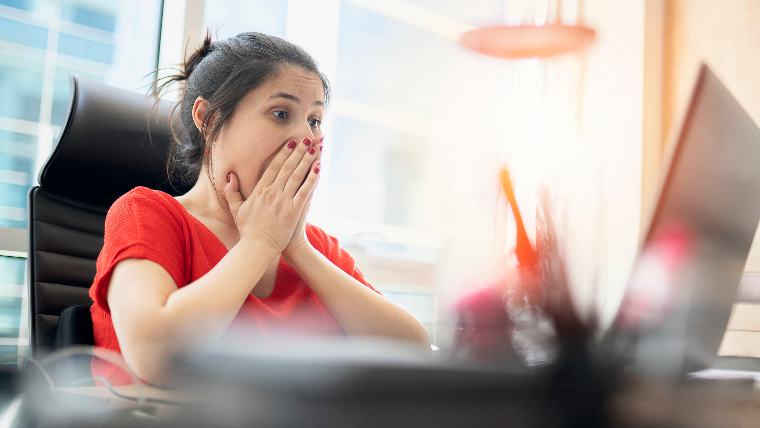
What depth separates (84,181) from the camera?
124 cm

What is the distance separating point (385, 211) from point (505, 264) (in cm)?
257

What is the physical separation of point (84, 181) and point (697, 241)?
1053 millimetres

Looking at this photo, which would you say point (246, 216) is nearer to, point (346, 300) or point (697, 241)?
point (346, 300)


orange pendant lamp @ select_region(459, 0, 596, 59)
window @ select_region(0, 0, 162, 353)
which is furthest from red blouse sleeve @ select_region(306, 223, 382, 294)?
orange pendant lamp @ select_region(459, 0, 596, 59)

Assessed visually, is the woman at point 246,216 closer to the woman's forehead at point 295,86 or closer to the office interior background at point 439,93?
the woman's forehead at point 295,86

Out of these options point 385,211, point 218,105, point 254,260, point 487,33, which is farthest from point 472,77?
point 254,260

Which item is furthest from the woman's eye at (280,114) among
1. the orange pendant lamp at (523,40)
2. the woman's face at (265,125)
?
the orange pendant lamp at (523,40)

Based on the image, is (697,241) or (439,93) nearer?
(697,241)

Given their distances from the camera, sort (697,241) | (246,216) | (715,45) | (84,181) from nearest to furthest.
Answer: (697,241)
(246,216)
(84,181)
(715,45)

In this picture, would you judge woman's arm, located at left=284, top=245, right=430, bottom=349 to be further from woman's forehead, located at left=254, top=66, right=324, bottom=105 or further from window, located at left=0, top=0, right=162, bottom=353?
window, located at left=0, top=0, right=162, bottom=353

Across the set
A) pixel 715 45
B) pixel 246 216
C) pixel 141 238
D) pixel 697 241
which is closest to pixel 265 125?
pixel 246 216

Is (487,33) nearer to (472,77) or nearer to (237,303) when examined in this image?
(472,77)

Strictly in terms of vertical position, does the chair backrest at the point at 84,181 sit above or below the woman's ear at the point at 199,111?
below

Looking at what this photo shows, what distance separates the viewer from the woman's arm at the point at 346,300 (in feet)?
3.54
